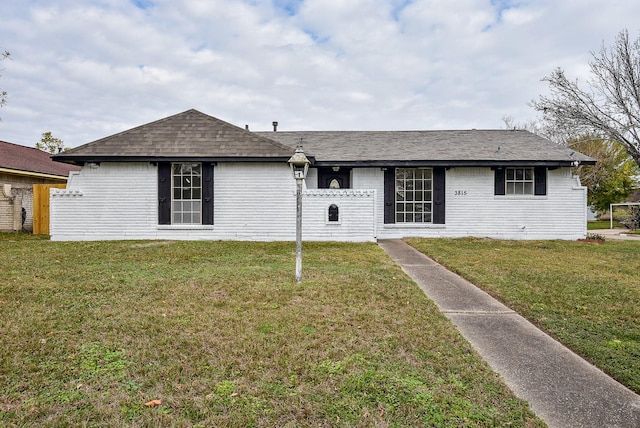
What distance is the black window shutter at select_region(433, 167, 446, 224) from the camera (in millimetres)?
12867

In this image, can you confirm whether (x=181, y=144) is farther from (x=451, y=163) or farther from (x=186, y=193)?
(x=451, y=163)

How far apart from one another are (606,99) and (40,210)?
74.6ft

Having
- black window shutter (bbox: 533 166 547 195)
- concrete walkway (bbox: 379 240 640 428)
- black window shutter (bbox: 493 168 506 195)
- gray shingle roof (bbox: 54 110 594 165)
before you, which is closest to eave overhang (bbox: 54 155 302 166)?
gray shingle roof (bbox: 54 110 594 165)

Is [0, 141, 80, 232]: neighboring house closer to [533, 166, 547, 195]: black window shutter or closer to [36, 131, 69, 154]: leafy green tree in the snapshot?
[36, 131, 69, 154]: leafy green tree

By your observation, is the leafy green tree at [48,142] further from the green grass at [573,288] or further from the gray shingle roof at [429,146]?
the green grass at [573,288]

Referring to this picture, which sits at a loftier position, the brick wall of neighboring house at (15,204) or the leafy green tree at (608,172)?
the leafy green tree at (608,172)

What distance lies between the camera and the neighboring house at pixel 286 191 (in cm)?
1129

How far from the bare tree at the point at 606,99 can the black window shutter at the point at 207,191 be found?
13980 mm

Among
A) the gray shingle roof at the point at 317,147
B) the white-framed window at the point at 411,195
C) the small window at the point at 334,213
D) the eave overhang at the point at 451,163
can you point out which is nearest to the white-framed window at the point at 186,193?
the gray shingle roof at the point at 317,147

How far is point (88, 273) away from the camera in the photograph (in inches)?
250

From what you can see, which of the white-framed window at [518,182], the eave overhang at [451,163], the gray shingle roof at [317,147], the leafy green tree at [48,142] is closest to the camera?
the gray shingle roof at [317,147]

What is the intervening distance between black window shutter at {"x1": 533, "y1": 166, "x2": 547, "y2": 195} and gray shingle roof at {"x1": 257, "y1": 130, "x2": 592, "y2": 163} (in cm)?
49

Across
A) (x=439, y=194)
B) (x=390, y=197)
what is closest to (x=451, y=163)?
(x=439, y=194)

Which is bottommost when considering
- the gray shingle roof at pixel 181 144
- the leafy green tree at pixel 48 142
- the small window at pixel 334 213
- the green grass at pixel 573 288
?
the green grass at pixel 573 288
